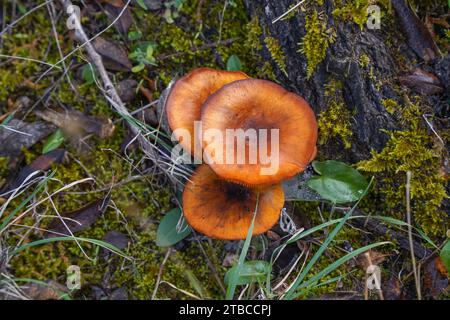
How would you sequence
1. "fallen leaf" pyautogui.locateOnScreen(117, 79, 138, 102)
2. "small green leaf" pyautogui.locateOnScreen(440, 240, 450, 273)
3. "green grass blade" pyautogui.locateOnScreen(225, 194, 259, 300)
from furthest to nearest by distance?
"fallen leaf" pyautogui.locateOnScreen(117, 79, 138, 102) → "small green leaf" pyautogui.locateOnScreen(440, 240, 450, 273) → "green grass blade" pyautogui.locateOnScreen(225, 194, 259, 300)

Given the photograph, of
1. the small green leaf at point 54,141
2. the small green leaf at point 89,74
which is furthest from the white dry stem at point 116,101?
the small green leaf at point 54,141

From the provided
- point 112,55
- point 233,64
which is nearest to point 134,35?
point 112,55

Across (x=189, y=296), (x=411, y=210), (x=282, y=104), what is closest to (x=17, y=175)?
(x=189, y=296)

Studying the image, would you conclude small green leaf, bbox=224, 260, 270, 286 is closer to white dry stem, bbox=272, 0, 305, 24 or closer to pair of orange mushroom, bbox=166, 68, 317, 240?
pair of orange mushroom, bbox=166, 68, 317, 240

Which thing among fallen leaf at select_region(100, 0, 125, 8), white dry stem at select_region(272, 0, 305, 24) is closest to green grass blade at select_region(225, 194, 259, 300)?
white dry stem at select_region(272, 0, 305, 24)

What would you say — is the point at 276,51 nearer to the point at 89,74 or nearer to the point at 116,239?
the point at 89,74

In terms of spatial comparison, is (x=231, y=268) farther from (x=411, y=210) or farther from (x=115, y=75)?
(x=115, y=75)
